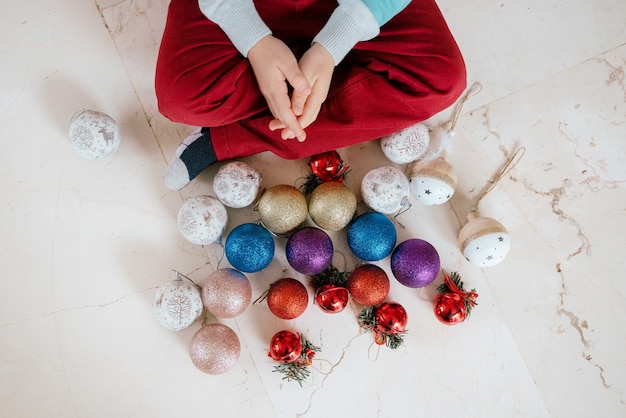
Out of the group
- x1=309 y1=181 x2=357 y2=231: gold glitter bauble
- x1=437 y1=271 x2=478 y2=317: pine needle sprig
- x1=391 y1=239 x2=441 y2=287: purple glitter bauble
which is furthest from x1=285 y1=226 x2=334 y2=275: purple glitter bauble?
x1=437 y1=271 x2=478 y2=317: pine needle sprig

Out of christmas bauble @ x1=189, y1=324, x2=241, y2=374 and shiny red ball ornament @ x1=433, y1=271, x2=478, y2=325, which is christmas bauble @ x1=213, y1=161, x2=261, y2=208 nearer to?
christmas bauble @ x1=189, y1=324, x2=241, y2=374

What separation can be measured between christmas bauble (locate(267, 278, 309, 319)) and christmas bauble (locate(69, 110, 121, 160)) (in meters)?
0.39

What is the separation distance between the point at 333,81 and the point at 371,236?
11.2 inches

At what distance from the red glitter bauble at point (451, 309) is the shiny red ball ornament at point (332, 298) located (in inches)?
6.9

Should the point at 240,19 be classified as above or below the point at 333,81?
above

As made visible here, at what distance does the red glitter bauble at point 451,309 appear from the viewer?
89 centimetres

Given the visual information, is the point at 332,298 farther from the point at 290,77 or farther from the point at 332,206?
the point at 290,77

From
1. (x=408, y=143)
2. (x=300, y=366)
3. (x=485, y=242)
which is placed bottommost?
(x=300, y=366)

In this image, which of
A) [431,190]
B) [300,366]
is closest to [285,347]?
[300,366]

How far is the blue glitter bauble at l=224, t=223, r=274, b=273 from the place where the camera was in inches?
33.4

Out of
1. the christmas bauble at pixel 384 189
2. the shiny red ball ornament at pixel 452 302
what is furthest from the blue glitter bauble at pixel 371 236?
the shiny red ball ornament at pixel 452 302

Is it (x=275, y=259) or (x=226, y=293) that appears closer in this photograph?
(x=226, y=293)

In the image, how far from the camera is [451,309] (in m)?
0.89

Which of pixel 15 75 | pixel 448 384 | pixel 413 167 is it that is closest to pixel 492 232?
pixel 413 167
